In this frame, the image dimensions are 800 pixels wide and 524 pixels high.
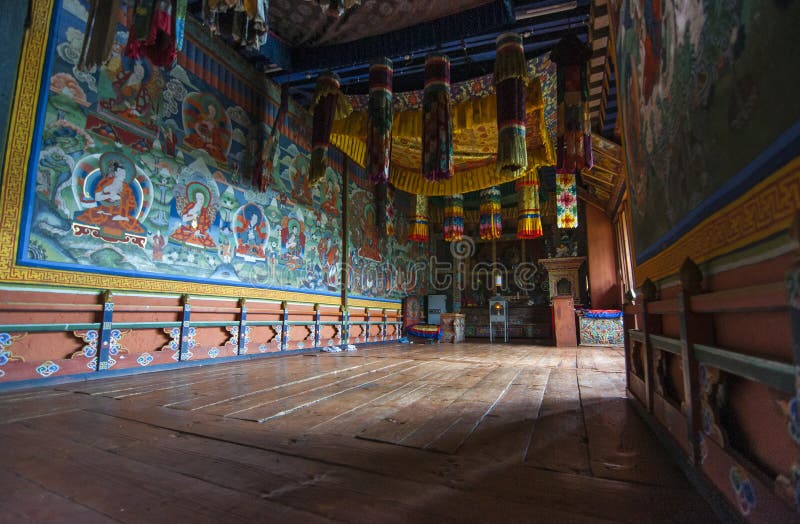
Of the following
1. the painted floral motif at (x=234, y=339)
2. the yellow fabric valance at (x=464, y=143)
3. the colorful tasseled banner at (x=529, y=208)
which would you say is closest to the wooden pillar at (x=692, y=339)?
the yellow fabric valance at (x=464, y=143)

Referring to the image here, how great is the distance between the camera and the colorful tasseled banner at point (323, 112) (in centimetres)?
586

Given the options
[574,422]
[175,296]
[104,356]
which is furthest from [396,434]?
[175,296]

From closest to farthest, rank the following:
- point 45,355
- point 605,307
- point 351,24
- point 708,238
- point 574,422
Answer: point 708,238 → point 574,422 → point 45,355 → point 351,24 → point 605,307

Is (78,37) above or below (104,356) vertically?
above

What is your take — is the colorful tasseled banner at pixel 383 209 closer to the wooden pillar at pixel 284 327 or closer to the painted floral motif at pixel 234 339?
the wooden pillar at pixel 284 327

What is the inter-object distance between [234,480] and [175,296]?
387 centimetres

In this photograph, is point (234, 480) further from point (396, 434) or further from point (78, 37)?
point (78, 37)

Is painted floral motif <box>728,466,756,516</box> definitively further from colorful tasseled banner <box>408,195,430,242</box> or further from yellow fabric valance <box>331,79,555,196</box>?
colorful tasseled banner <box>408,195,430,242</box>

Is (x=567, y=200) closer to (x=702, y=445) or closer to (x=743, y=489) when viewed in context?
(x=702, y=445)

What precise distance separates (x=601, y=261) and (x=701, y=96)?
32.6 feet

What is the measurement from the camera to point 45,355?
3193 mm

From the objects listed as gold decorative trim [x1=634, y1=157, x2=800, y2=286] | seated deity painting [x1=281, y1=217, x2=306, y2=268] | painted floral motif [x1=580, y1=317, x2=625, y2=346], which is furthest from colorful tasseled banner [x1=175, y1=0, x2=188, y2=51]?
painted floral motif [x1=580, y1=317, x2=625, y2=346]

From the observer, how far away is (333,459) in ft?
4.53

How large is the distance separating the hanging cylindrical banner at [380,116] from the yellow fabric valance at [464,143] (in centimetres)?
84
